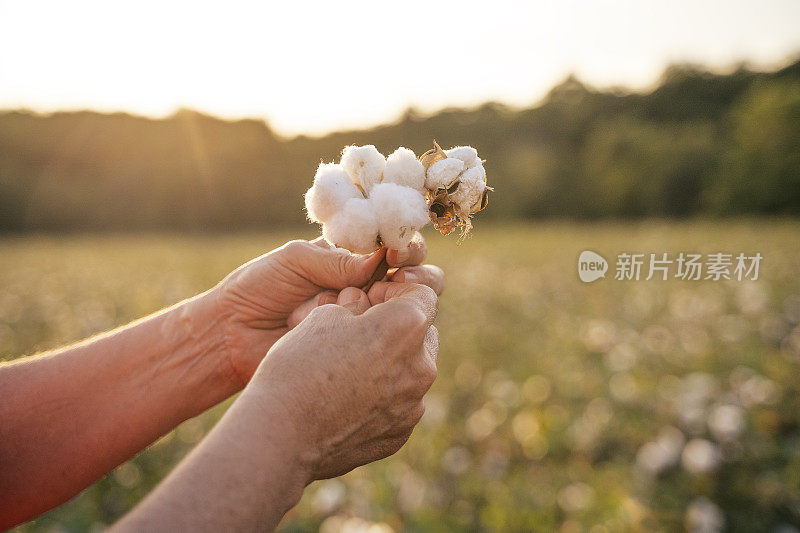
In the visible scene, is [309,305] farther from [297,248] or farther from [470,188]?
[470,188]

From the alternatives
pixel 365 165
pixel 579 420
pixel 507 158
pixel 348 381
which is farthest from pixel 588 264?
pixel 507 158

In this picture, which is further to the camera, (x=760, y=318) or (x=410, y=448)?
(x=760, y=318)

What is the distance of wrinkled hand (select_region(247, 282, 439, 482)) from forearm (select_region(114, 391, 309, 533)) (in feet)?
0.07

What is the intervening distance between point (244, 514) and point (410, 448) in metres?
2.07

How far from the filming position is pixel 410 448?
2857mm

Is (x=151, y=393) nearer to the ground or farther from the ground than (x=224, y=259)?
farther from the ground

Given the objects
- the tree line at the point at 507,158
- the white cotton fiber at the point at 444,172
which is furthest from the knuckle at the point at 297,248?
the tree line at the point at 507,158

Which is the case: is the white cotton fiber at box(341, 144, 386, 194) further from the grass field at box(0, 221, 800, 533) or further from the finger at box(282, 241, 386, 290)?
the grass field at box(0, 221, 800, 533)

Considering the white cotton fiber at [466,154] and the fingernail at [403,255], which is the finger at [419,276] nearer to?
the fingernail at [403,255]

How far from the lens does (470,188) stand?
4.11 feet

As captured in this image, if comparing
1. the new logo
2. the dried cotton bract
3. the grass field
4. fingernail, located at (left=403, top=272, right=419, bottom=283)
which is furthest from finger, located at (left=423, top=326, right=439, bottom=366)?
the new logo

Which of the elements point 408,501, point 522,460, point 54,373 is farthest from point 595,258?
point 54,373

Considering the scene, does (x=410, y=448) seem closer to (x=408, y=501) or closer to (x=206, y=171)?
(x=408, y=501)

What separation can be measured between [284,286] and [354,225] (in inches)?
22.3
